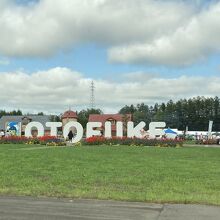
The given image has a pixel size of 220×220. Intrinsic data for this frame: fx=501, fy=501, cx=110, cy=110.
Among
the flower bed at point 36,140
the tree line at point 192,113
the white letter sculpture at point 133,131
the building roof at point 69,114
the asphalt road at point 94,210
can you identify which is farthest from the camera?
the tree line at point 192,113

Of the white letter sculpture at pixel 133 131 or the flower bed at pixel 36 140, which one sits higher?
the white letter sculpture at pixel 133 131

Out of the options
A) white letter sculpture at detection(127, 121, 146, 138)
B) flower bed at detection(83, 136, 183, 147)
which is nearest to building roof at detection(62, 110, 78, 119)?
white letter sculpture at detection(127, 121, 146, 138)

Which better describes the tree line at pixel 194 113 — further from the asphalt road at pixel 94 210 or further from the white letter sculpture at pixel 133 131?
the asphalt road at pixel 94 210

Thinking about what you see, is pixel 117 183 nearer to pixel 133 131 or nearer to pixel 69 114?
pixel 133 131

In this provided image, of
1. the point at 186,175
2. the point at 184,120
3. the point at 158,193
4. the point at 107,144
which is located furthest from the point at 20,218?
the point at 184,120

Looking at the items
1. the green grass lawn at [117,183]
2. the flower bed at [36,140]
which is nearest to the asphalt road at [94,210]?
the green grass lawn at [117,183]

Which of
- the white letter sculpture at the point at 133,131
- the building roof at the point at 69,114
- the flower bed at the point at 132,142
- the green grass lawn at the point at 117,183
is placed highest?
the building roof at the point at 69,114

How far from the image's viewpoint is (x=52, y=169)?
61.9 feet

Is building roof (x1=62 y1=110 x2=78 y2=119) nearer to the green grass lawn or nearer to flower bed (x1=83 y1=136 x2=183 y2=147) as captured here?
flower bed (x1=83 y1=136 x2=183 y2=147)

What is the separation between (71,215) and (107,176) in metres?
6.91

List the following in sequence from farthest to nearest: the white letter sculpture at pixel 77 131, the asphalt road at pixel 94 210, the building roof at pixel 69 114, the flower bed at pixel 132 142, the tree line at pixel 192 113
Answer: the tree line at pixel 192 113, the building roof at pixel 69 114, the white letter sculpture at pixel 77 131, the flower bed at pixel 132 142, the asphalt road at pixel 94 210

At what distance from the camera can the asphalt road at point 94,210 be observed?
368 inches

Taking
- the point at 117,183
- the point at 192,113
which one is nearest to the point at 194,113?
the point at 192,113

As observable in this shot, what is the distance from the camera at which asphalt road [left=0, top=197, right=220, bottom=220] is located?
9.35 meters
